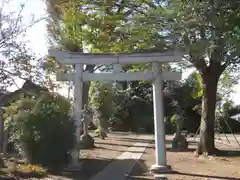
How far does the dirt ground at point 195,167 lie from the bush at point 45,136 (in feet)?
6.88

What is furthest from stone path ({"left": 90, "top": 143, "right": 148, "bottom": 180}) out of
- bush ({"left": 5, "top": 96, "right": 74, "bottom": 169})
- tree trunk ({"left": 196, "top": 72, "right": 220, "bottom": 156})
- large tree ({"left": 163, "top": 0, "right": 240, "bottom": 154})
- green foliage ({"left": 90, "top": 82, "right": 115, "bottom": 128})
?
green foliage ({"left": 90, "top": 82, "right": 115, "bottom": 128})

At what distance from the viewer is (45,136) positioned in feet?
34.0

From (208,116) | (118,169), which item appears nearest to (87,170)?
(118,169)

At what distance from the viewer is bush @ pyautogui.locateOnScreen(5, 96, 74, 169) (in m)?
10.4

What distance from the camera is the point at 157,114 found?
39.8 feet

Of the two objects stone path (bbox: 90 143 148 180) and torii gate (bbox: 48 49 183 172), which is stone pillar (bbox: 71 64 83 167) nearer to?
torii gate (bbox: 48 49 183 172)

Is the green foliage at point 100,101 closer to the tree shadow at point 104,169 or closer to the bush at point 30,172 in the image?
the tree shadow at point 104,169

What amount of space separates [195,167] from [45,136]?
5.44 m

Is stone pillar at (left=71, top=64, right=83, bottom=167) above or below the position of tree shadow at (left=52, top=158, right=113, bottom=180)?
above

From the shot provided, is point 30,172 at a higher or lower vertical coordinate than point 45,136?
lower

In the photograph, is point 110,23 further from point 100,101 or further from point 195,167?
point 100,101

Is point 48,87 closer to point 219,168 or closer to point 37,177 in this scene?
point 37,177

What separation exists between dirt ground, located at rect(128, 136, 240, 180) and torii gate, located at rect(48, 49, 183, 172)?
2.23ft

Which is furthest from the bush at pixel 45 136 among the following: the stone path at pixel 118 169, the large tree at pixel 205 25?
the large tree at pixel 205 25
